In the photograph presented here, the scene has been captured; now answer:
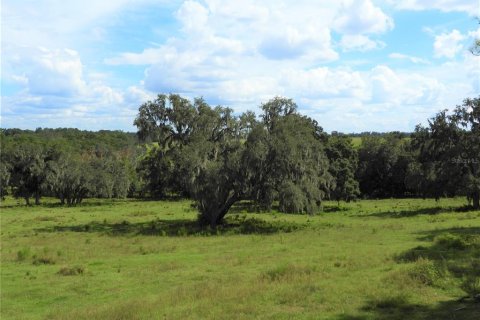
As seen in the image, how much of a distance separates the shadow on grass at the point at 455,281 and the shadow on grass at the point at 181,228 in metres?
14.2

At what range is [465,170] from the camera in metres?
47.1

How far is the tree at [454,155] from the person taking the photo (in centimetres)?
4628

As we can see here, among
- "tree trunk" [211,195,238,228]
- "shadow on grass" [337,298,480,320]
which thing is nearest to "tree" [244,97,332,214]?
"tree trunk" [211,195,238,228]

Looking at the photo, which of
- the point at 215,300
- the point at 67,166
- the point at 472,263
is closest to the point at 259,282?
the point at 215,300

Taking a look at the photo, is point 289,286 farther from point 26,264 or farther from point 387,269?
point 26,264

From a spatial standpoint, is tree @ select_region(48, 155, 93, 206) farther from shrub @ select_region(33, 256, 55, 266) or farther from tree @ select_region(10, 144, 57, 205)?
shrub @ select_region(33, 256, 55, 266)

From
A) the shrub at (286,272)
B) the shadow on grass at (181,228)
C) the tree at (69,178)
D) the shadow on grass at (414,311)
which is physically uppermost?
the tree at (69,178)

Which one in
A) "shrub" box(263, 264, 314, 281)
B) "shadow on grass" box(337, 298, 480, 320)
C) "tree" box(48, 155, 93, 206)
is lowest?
"shrub" box(263, 264, 314, 281)

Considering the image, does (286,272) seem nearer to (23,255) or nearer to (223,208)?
(23,255)

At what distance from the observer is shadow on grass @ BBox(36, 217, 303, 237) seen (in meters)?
35.9

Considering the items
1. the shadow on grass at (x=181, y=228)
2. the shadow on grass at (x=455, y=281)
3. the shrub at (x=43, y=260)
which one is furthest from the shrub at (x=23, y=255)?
the shadow on grass at (x=455, y=281)

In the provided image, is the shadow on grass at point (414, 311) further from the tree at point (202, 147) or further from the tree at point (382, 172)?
the tree at point (382, 172)

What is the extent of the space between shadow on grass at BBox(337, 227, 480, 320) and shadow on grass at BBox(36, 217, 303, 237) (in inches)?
557

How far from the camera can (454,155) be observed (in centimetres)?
4734
